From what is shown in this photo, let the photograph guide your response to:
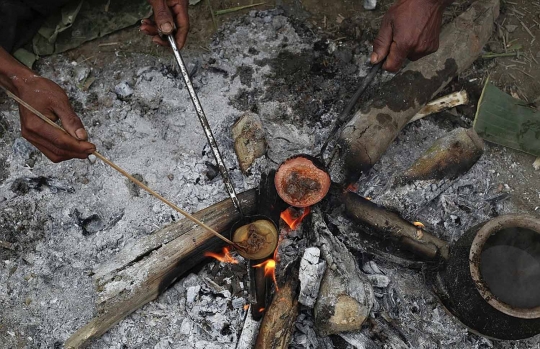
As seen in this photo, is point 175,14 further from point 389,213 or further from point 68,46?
point 389,213

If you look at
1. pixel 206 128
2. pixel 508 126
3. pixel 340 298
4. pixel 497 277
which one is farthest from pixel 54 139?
pixel 508 126

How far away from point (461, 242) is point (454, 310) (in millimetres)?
416

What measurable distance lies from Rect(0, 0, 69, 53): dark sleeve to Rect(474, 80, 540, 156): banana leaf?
3.14 metres

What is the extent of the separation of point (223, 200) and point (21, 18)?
208cm

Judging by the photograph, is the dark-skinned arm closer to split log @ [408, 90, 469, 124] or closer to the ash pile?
the ash pile

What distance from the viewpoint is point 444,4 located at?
2.96 meters

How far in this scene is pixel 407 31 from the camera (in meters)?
2.86

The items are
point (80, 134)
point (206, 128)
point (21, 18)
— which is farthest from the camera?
point (21, 18)

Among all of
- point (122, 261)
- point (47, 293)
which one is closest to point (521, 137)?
point (122, 261)

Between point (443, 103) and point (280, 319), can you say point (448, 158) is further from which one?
point (280, 319)

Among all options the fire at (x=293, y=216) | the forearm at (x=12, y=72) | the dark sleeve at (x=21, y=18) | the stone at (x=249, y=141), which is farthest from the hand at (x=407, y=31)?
the dark sleeve at (x=21, y=18)

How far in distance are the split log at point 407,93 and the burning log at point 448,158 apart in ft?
0.78

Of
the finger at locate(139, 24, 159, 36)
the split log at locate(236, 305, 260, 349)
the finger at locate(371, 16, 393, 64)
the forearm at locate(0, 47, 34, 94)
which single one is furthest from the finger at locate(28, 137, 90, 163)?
the finger at locate(371, 16, 393, 64)

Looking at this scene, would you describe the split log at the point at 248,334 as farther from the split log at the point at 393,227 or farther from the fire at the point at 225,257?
the split log at the point at 393,227
